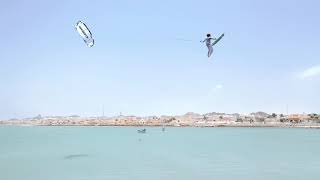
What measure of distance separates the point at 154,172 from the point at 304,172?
Answer: 12399 millimetres

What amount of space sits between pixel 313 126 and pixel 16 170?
178721 millimetres

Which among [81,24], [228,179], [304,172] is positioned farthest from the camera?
[304,172]

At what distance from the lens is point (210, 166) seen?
40625 mm

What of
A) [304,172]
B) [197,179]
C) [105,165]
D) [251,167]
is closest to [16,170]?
Result: [105,165]

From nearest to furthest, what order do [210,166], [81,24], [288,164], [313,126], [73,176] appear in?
[81,24], [73,176], [210,166], [288,164], [313,126]

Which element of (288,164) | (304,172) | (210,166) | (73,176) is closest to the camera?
(73,176)

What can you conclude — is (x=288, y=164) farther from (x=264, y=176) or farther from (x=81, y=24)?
(x=81, y=24)

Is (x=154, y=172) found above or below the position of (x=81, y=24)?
below

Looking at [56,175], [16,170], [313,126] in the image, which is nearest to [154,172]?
[56,175]

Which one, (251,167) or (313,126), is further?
(313,126)

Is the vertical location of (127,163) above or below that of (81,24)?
below

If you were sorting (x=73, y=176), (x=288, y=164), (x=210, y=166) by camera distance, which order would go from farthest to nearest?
(x=288, y=164), (x=210, y=166), (x=73, y=176)

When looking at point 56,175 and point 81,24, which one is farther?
point 56,175

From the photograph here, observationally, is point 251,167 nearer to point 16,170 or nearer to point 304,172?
point 304,172
